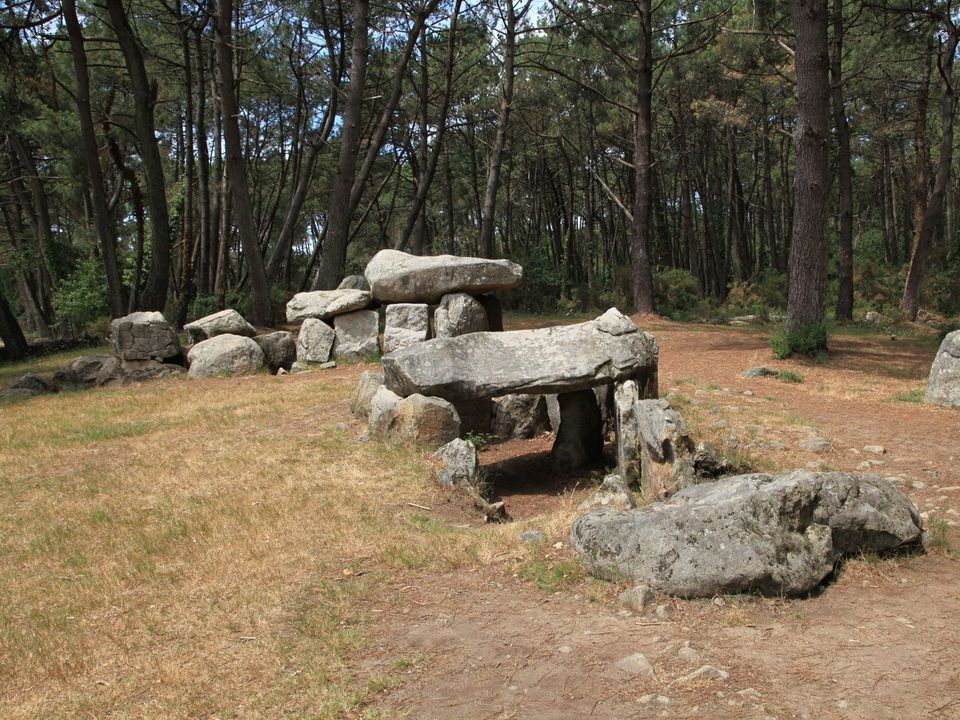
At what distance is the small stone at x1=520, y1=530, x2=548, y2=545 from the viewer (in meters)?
5.15

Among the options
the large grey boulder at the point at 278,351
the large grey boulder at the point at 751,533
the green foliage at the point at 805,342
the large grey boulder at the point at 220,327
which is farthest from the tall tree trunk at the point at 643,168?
the large grey boulder at the point at 751,533

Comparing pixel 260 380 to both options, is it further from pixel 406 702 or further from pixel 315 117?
pixel 315 117

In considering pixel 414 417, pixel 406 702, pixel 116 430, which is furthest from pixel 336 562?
pixel 116 430

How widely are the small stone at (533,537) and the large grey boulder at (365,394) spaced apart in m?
3.92

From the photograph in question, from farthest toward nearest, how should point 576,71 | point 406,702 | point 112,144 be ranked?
point 576,71, point 112,144, point 406,702

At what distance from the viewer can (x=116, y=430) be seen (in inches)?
368

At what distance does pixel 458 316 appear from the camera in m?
11.7

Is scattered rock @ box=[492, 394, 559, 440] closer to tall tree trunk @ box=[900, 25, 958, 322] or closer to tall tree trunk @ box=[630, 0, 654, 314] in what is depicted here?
tall tree trunk @ box=[630, 0, 654, 314]

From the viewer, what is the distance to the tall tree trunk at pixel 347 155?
52.1 ft

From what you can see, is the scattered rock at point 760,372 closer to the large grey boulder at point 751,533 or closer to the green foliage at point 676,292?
the large grey boulder at point 751,533

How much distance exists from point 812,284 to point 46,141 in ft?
64.5

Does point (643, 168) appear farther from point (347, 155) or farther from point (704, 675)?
point (704, 675)

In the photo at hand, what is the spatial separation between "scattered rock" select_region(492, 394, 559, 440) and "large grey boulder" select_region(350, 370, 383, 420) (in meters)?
1.38

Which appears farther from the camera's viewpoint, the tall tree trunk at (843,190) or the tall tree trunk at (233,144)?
the tall tree trunk at (843,190)
